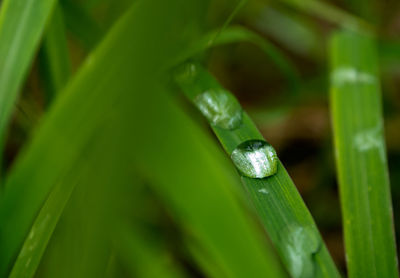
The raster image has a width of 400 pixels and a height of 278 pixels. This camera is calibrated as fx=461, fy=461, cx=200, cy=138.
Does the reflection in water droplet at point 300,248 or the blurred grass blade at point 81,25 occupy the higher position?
the blurred grass blade at point 81,25

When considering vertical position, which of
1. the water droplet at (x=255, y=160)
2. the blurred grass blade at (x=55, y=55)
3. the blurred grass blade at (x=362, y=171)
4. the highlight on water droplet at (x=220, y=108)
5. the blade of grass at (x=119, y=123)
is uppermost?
the blurred grass blade at (x=55, y=55)

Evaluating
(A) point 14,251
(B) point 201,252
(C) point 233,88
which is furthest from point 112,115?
(C) point 233,88

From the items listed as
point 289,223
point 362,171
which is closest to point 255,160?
point 289,223

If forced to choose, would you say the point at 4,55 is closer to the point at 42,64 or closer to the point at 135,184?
the point at 42,64

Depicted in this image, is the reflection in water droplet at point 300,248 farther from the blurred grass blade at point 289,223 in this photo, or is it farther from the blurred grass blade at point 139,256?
the blurred grass blade at point 139,256

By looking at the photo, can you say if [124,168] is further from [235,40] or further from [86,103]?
[235,40]

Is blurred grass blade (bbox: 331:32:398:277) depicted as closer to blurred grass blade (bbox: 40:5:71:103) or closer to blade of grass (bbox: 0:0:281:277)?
blade of grass (bbox: 0:0:281:277)

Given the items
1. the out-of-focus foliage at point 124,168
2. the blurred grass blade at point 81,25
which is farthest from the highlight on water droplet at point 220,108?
the blurred grass blade at point 81,25
